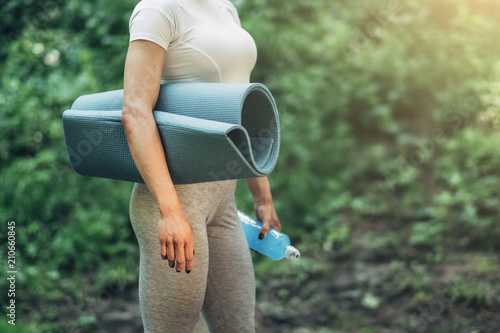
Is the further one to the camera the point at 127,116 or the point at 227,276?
the point at 227,276

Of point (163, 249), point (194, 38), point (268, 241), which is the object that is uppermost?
point (194, 38)

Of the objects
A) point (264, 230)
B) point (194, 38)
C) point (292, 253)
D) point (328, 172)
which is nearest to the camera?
point (194, 38)

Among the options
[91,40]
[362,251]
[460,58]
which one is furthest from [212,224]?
[460,58]

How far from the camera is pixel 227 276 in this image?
1519 mm

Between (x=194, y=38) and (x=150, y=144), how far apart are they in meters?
0.31

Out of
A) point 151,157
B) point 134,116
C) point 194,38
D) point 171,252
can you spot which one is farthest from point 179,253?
point 194,38

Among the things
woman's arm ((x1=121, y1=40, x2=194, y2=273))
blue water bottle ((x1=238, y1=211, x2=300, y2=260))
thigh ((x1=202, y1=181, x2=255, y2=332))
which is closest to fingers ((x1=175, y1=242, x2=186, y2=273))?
woman's arm ((x1=121, y1=40, x2=194, y2=273))

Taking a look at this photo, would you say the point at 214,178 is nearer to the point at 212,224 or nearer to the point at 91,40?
the point at 212,224

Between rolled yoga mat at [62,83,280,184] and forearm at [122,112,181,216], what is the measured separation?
3cm

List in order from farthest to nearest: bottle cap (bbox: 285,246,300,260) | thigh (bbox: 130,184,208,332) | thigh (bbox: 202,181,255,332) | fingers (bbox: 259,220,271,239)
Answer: fingers (bbox: 259,220,271,239)
bottle cap (bbox: 285,246,300,260)
thigh (bbox: 202,181,255,332)
thigh (bbox: 130,184,208,332)

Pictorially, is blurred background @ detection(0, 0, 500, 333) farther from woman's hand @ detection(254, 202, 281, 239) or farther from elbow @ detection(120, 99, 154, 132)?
elbow @ detection(120, 99, 154, 132)

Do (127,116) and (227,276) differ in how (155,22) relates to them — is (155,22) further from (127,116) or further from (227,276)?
(227,276)

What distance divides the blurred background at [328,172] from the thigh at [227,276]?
1650mm

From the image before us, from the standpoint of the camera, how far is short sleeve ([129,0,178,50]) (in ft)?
3.89
